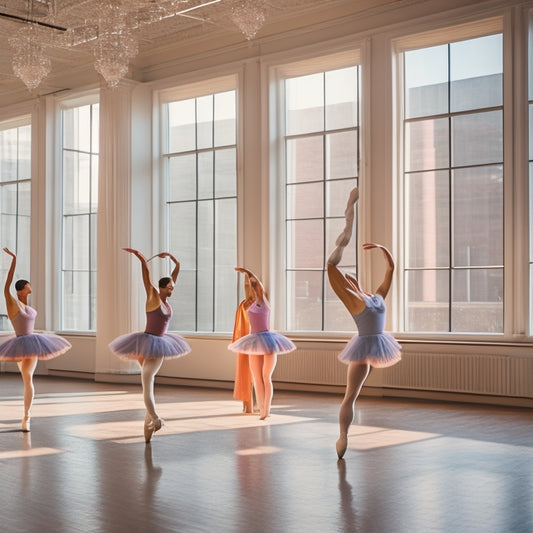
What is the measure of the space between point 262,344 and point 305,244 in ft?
9.96

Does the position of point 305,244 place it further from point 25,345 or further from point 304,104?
point 25,345

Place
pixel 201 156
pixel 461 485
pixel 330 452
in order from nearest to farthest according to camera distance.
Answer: pixel 461 485, pixel 330 452, pixel 201 156

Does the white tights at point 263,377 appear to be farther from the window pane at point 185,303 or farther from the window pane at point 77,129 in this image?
the window pane at point 77,129

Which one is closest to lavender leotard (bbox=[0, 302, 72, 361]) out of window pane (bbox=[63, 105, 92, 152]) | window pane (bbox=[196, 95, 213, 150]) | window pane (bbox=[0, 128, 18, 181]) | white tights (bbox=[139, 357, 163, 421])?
white tights (bbox=[139, 357, 163, 421])

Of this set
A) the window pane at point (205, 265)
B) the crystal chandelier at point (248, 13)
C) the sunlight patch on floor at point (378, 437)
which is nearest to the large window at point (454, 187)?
the sunlight patch on floor at point (378, 437)

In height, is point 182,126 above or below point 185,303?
above

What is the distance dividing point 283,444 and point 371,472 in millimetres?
1254

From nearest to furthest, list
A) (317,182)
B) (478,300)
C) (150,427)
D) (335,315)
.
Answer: (150,427)
(478,300)
(335,315)
(317,182)

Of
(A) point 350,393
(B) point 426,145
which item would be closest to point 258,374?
(A) point 350,393

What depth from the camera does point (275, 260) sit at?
35.3 feet

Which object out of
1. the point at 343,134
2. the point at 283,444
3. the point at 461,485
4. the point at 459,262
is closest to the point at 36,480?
the point at 283,444

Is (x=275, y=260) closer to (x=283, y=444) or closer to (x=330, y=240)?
(x=330, y=240)

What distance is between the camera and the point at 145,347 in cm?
655

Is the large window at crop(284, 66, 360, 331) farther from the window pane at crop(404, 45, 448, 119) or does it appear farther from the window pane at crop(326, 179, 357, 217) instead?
the window pane at crop(404, 45, 448, 119)
